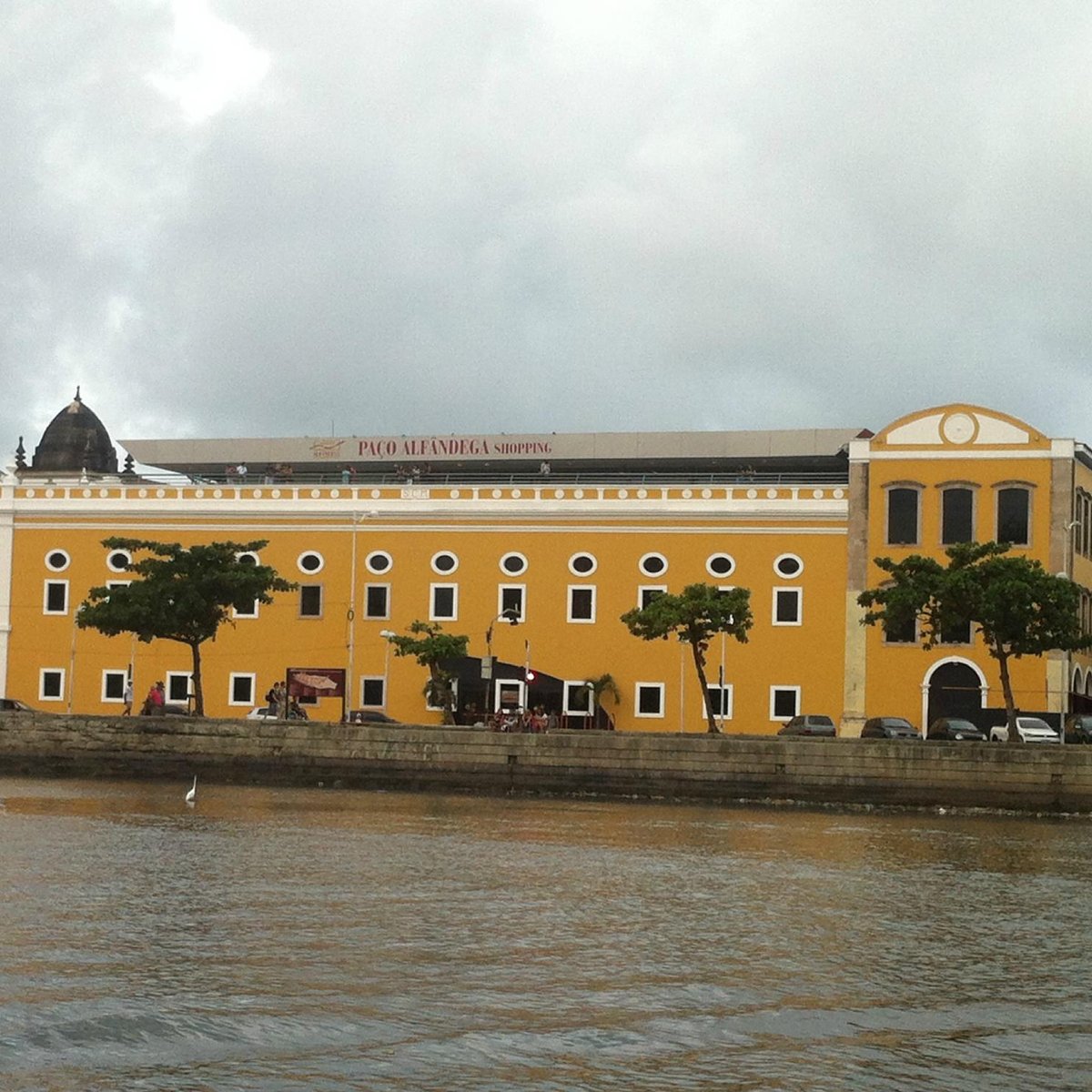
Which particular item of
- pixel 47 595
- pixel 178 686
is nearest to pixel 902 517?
pixel 178 686

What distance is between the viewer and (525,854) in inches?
1039

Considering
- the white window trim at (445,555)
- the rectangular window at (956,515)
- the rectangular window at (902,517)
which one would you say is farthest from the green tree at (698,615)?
the white window trim at (445,555)

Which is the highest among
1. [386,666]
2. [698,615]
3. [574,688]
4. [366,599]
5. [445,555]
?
[445,555]

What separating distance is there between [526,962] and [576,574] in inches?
1593

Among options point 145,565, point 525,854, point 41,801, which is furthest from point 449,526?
point 525,854

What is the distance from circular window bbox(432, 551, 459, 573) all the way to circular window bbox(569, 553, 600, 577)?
365cm

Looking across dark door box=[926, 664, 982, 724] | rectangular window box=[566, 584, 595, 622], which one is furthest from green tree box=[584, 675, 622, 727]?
dark door box=[926, 664, 982, 724]

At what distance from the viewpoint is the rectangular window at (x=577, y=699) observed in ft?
183

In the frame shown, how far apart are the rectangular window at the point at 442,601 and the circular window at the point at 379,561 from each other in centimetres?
164

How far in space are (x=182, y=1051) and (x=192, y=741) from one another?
105 ft

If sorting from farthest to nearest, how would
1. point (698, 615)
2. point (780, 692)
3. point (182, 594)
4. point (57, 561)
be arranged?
point (57, 561) → point (780, 692) → point (182, 594) → point (698, 615)

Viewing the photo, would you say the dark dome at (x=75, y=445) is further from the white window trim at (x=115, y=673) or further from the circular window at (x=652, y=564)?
the circular window at (x=652, y=564)

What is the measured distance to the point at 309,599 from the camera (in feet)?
190

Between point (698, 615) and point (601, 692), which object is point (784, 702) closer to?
point (601, 692)
